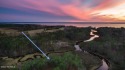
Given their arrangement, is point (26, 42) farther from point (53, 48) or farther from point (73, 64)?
point (73, 64)

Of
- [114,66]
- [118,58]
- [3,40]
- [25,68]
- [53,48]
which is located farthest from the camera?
[53,48]

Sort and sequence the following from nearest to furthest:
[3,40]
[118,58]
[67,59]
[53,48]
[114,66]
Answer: [67,59]
[114,66]
[118,58]
[3,40]
[53,48]

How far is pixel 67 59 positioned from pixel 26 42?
81.7 feet

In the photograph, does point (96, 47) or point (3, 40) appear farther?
point (96, 47)

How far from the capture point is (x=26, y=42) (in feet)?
160

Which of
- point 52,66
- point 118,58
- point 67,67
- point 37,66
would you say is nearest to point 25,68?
point 37,66

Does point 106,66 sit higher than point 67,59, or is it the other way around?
point 67,59

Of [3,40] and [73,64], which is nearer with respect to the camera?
[73,64]

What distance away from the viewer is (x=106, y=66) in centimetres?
3728

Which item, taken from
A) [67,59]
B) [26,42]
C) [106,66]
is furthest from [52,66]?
[26,42]

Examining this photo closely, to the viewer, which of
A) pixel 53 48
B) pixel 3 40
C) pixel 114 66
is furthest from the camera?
pixel 53 48

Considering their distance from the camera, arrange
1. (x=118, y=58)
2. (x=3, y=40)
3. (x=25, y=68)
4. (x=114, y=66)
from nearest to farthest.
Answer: (x=25, y=68), (x=114, y=66), (x=118, y=58), (x=3, y=40)

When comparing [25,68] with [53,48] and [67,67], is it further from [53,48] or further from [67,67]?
[53,48]

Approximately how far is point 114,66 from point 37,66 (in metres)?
19.7
